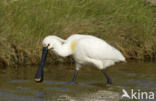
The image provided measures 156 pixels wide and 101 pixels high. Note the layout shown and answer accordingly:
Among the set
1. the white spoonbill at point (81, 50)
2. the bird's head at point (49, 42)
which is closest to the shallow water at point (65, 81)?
the white spoonbill at point (81, 50)

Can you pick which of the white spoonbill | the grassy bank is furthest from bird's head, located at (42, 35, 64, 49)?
the grassy bank

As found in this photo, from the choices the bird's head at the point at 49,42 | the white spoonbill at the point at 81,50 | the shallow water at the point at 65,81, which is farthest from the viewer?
the white spoonbill at the point at 81,50

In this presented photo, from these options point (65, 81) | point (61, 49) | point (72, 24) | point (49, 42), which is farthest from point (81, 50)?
point (72, 24)

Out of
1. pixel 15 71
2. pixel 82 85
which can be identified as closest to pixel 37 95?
pixel 82 85

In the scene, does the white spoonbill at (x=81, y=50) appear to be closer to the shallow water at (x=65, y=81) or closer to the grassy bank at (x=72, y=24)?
the shallow water at (x=65, y=81)

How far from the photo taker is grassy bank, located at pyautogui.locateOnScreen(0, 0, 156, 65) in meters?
10.6

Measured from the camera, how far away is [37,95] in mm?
8375

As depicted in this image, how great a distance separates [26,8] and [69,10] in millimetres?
1002

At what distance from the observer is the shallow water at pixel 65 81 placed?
8.46 meters

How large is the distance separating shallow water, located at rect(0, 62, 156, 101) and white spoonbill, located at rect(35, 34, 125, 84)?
29 cm

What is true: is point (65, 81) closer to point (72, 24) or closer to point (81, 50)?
point (81, 50)

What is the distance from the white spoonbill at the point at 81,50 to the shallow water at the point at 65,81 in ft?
0.94

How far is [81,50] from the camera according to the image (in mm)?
9195

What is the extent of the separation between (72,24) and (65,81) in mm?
1808
